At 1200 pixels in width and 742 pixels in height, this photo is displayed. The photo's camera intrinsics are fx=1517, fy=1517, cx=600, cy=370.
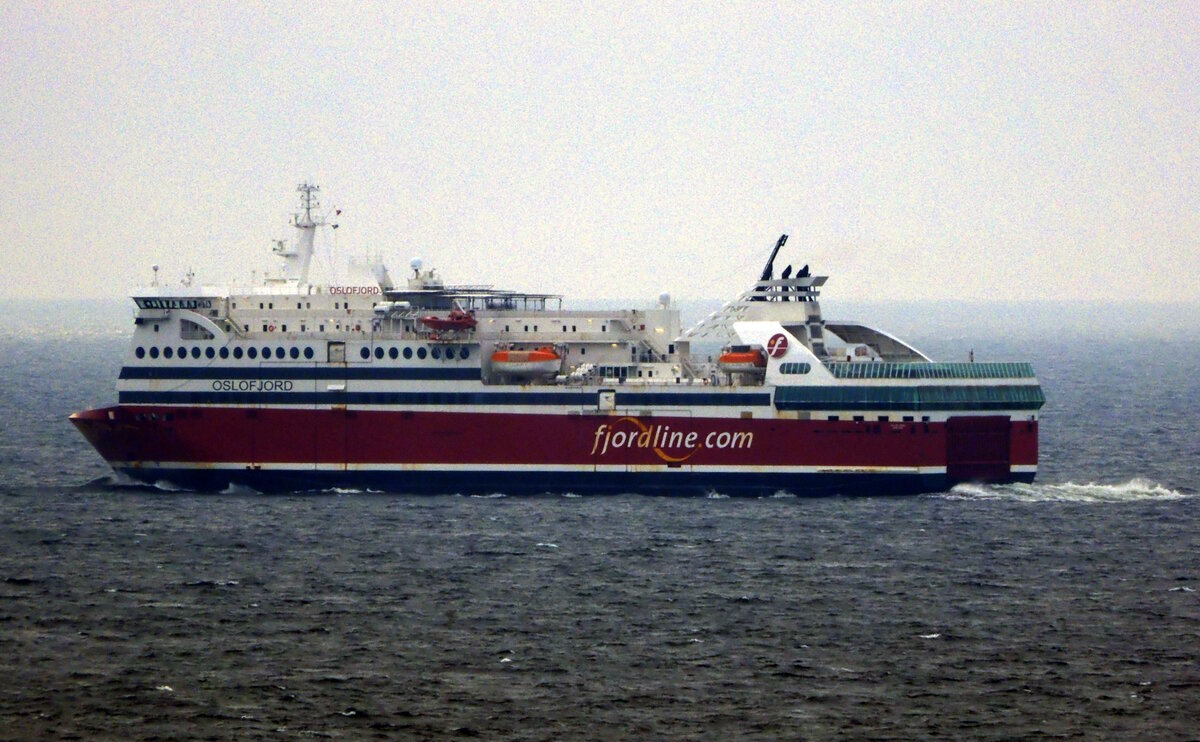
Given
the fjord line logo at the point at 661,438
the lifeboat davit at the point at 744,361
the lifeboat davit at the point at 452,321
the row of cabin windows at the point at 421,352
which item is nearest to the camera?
the fjord line logo at the point at 661,438

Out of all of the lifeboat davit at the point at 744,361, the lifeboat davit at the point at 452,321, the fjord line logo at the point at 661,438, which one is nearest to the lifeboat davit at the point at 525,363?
the lifeboat davit at the point at 452,321

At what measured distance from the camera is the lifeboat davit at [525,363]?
55.0 m

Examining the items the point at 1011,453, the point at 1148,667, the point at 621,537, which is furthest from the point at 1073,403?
the point at 1148,667

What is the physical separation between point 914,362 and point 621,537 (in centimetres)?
1469

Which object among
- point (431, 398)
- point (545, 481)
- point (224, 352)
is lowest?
point (545, 481)

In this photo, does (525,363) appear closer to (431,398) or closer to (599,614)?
(431,398)

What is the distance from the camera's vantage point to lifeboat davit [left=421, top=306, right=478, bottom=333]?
54844 mm

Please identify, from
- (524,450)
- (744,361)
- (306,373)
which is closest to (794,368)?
(744,361)

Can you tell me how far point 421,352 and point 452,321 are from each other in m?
1.64

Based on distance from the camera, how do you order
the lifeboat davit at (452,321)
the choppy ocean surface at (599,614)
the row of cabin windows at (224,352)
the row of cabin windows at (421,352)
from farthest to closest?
the row of cabin windows at (421,352), the row of cabin windows at (224,352), the lifeboat davit at (452,321), the choppy ocean surface at (599,614)

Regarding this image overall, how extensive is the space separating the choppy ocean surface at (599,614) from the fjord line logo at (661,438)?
2.02 meters

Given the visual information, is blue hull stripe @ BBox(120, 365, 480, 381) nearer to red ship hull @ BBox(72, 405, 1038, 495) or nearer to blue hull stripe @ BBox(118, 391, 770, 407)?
blue hull stripe @ BBox(118, 391, 770, 407)

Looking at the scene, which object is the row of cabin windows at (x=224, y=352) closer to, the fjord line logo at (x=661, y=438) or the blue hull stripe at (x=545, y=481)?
the blue hull stripe at (x=545, y=481)

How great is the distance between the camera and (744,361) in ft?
182
